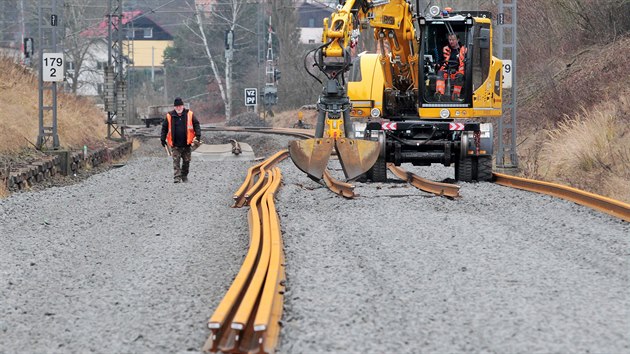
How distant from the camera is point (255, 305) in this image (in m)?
7.99

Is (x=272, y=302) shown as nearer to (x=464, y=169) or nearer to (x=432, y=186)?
(x=432, y=186)

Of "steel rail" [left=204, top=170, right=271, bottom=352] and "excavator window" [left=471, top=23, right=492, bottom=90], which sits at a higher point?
"excavator window" [left=471, top=23, right=492, bottom=90]

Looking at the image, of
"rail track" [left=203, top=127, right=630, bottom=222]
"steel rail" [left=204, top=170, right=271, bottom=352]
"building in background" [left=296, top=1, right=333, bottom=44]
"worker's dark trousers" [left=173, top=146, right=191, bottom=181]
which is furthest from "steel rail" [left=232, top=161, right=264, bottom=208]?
"building in background" [left=296, top=1, right=333, bottom=44]

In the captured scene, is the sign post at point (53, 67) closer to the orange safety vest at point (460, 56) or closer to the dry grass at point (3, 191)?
the dry grass at point (3, 191)

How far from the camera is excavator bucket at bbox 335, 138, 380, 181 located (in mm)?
17172

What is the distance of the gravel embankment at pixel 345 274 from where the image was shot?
7.38m

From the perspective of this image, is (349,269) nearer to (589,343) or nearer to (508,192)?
(589,343)

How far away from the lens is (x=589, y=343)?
703 cm

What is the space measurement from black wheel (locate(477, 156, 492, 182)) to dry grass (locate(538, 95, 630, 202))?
137 cm

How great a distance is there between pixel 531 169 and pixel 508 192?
511 cm

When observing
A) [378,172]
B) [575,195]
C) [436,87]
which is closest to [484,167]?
[436,87]

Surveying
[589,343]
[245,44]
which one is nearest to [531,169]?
[589,343]

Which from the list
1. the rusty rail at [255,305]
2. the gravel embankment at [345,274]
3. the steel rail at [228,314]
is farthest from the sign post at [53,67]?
the steel rail at [228,314]

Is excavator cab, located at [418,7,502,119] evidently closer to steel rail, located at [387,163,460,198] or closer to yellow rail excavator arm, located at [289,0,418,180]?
steel rail, located at [387,163,460,198]
